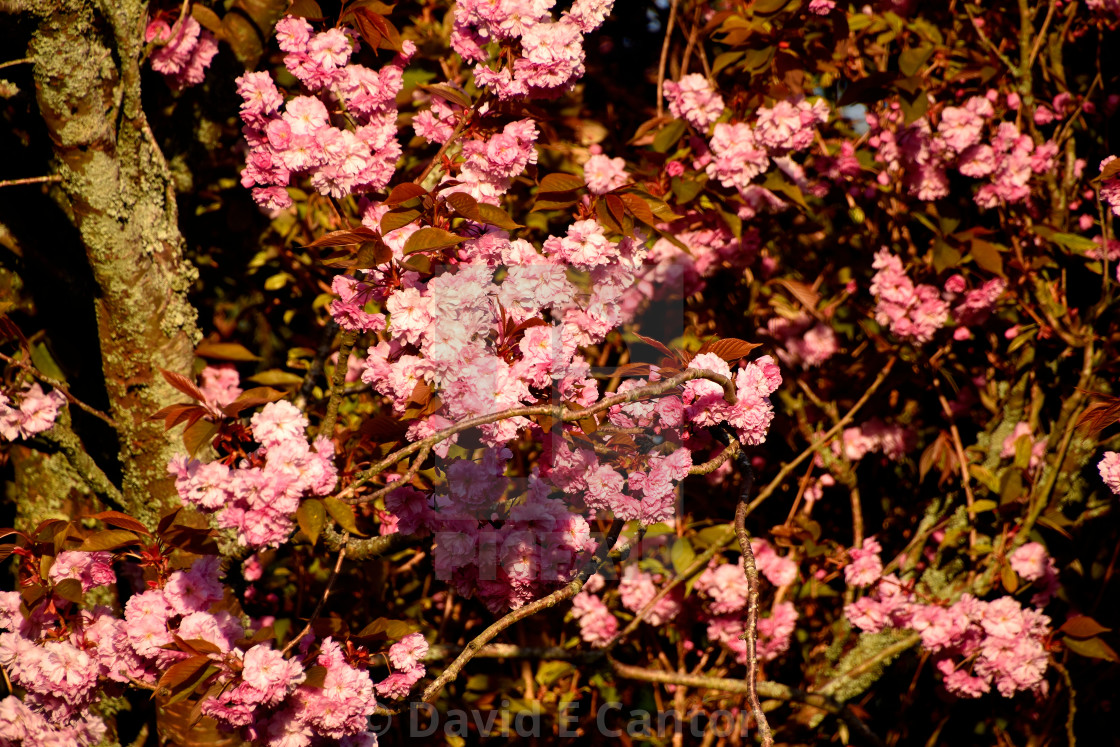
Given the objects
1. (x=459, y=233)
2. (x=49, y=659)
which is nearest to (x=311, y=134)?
(x=459, y=233)

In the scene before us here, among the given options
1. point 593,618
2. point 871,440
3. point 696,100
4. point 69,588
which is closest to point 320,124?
point 69,588

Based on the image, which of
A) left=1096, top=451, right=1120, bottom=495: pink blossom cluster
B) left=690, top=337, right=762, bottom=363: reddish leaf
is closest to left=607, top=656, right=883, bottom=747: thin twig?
left=1096, top=451, right=1120, bottom=495: pink blossom cluster

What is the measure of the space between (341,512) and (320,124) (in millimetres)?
670

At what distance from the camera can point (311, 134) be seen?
1507 mm

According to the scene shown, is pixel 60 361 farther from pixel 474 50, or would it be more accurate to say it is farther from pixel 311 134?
pixel 474 50

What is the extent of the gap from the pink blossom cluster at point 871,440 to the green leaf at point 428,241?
5.59 feet

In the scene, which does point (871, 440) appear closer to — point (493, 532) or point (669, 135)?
point (669, 135)

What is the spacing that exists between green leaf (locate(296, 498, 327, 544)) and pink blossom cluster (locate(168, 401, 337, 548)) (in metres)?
0.01

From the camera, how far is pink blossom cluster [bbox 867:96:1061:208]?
A: 221 cm

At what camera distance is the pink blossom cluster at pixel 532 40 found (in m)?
1.44

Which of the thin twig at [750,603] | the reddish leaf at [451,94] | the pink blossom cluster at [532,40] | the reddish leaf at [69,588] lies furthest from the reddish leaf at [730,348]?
the reddish leaf at [69,588]

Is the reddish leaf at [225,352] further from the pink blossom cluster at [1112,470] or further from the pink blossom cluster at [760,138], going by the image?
the pink blossom cluster at [1112,470]

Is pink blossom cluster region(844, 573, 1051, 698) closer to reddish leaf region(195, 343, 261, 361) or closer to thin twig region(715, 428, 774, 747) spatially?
thin twig region(715, 428, 774, 747)

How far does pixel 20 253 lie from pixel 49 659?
2.93 feet
